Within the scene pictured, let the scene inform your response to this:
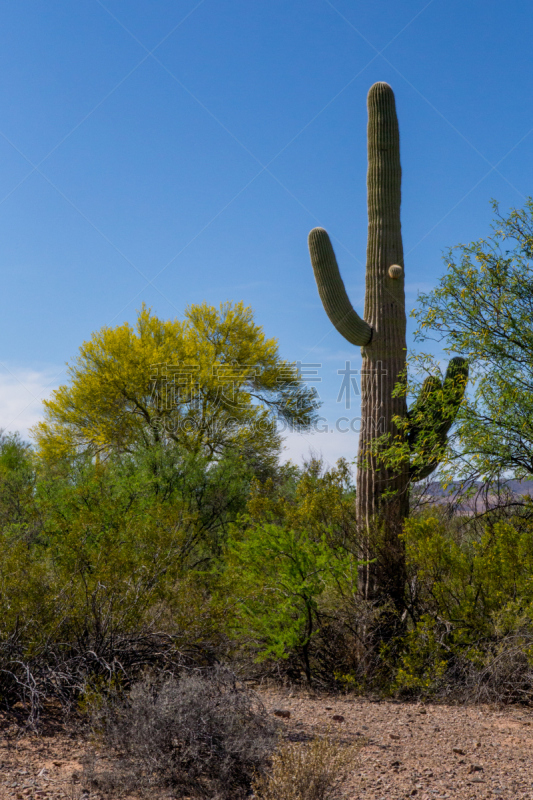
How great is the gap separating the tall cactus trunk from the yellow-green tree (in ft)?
30.5

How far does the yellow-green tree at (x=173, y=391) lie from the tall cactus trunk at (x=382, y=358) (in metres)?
9.30

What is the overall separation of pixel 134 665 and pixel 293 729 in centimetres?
143

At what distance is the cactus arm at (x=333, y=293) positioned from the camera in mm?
9062

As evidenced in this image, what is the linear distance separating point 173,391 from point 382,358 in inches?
418

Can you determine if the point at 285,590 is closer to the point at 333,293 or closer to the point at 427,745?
the point at 427,745

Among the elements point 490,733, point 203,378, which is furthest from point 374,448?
point 203,378

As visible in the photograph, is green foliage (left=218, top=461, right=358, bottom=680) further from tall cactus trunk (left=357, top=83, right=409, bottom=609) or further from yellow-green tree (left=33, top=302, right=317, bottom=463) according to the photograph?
yellow-green tree (left=33, top=302, right=317, bottom=463)

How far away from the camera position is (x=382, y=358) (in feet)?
29.8

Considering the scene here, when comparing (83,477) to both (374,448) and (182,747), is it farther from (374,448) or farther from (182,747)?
(182,747)

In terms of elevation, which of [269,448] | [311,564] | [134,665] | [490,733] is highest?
[269,448]

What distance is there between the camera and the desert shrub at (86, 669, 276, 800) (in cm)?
379

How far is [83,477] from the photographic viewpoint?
13141 mm

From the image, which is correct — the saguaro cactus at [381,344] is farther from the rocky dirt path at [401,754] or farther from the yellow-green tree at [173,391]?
the yellow-green tree at [173,391]

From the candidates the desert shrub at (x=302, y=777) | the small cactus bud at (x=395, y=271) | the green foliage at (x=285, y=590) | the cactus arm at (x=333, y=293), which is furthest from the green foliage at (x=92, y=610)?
the small cactus bud at (x=395, y=271)
